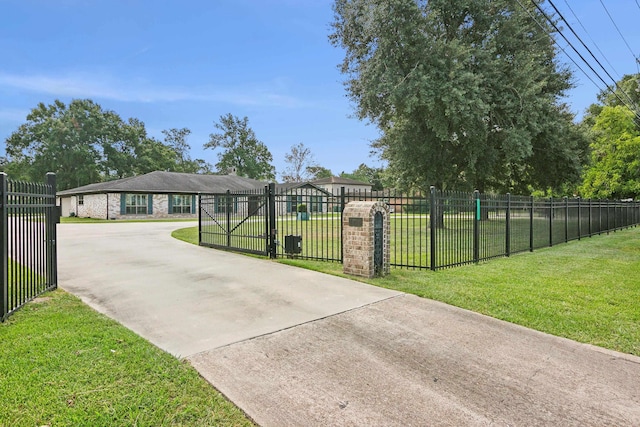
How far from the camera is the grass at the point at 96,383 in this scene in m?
2.36

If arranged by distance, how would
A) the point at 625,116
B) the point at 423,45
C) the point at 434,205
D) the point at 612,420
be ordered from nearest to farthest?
the point at 612,420
the point at 434,205
the point at 423,45
the point at 625,116

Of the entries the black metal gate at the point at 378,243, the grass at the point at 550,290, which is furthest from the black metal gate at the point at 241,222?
the black metal gate at the point at 378,243

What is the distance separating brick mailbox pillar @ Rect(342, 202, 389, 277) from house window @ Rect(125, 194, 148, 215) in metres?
27.4

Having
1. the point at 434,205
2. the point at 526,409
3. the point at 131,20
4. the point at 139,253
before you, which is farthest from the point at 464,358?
the point at 131,20

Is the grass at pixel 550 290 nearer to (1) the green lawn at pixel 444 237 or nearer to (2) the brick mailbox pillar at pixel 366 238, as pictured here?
(2) the brick mailbox pillar at pixel 366 238

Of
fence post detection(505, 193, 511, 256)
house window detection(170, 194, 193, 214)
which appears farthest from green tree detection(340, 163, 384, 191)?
fence post detection(505, 193, 511, 256)

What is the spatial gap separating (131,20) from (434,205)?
13199 mm

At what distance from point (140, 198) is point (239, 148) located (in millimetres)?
29864

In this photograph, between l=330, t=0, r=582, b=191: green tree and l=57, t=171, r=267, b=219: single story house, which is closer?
l=330, t=0, r=582, b=191: green tree

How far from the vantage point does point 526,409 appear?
2584 millimetres

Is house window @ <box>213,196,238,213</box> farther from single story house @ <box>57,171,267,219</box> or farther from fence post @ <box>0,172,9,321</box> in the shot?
single story house @ <box>57,171,267,219</box>

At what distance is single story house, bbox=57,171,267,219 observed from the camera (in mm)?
28516

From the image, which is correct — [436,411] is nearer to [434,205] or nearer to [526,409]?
[526,409]

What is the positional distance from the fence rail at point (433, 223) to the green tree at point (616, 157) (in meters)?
23.1
